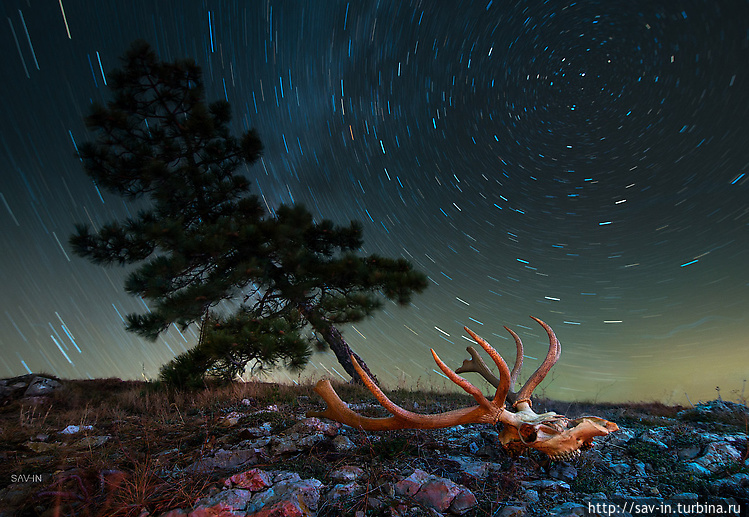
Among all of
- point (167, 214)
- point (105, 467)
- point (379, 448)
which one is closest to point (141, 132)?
point (167, 214)

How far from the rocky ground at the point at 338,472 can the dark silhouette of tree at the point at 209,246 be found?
2.53 meters

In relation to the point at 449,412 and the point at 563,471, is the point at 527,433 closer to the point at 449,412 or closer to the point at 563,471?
the point at 563,471

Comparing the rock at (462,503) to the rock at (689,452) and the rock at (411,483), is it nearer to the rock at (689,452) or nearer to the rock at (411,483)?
the rock at (411,483)

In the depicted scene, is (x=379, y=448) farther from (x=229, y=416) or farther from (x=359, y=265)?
(x=359, y=265)

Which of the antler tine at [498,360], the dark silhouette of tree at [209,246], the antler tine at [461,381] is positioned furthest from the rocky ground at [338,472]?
the dark silhouette of tree at [209,246]

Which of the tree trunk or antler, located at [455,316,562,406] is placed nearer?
antler, located at [455,316,562,406]

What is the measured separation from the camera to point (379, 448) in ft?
9.98

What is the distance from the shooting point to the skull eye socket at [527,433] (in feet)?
8.90

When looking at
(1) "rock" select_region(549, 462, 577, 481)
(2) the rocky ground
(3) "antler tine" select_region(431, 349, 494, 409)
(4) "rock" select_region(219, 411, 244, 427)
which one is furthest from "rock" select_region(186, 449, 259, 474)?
(1) "rock" select_region(549, 462, 577, 481)

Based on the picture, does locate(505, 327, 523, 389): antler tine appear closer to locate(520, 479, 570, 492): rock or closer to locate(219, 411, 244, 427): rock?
locate(520, 479, 570, 492): rock

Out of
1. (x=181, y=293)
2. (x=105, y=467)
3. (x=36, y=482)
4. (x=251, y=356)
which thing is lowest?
(x=36, y=482)

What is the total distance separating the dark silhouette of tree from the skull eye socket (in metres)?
4.68

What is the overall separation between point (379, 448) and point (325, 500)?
36.2 inches

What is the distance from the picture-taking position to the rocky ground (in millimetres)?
2119
